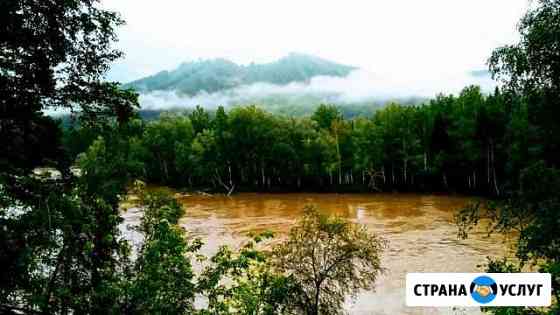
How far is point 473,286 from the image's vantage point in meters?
12.3

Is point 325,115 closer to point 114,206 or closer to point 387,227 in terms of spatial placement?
point 387,227

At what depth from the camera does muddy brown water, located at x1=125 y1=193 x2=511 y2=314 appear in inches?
940

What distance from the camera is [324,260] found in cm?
1658

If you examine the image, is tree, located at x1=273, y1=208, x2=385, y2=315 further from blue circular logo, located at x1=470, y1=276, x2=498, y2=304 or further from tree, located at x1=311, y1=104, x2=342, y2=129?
tree, located at x1=311, y1=104, x2=342, y2=129

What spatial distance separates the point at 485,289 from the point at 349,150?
192 ft

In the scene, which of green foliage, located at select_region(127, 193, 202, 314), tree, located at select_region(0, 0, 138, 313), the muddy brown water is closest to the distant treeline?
the muddy brown water

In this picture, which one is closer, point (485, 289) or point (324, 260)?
point (485, 289)

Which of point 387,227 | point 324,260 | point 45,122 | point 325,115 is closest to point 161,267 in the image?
point 45,122

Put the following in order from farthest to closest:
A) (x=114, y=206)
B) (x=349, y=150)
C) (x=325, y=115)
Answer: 1. (x=325, y=115)
2. (x=349, y=150)
3. (x=114, y=206)

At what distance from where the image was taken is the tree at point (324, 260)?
1642cm

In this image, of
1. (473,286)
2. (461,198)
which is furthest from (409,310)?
(461,198)

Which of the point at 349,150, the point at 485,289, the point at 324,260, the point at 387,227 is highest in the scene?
the point at 349,150

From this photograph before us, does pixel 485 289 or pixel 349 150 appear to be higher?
pixel 349 150

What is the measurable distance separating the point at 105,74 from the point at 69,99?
855 mm
